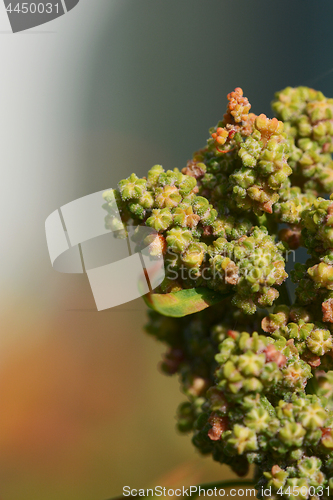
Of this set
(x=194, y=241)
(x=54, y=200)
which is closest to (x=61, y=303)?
(x=54, y=200)

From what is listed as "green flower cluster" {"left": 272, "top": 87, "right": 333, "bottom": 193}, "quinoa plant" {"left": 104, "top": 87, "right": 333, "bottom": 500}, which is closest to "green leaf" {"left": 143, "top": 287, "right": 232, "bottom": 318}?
"quinoa plant" {"left": 104, "top": 87, "right": 333, "bottom": 500}

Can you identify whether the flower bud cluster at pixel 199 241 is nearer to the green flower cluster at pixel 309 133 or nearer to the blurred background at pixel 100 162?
the green flower cluster at pixel 309 133

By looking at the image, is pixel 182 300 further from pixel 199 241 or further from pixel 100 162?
pixel 100 162

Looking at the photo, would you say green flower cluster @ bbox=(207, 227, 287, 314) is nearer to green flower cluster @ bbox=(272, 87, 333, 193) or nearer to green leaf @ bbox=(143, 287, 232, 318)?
green leaf @ bbox=(143, 287, 232, 318)

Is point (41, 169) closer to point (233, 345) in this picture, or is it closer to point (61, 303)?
point (61, 303)

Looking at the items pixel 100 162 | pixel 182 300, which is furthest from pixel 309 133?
pixel 100 162

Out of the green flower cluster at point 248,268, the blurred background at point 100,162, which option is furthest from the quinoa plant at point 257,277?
the blurred background at point 100,162
